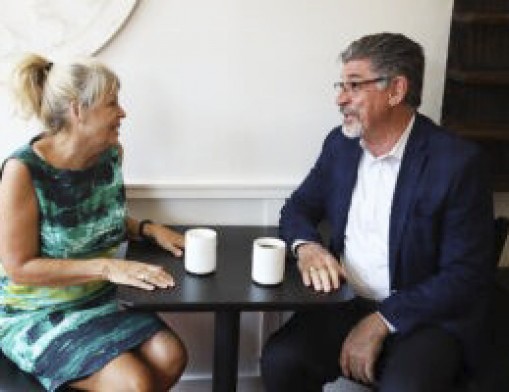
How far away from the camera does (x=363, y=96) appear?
5.36 ft

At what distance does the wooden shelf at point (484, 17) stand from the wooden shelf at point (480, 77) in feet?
0.45

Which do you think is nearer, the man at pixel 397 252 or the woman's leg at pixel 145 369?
the woman's leg at pixel 145 369

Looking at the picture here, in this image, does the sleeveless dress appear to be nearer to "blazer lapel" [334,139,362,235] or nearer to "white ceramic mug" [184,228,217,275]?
"white ceramic mug" [184,228,217,275]

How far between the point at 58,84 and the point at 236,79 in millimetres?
536

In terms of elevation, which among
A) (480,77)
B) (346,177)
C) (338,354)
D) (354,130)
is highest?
(480,77)

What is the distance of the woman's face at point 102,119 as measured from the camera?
1.52m

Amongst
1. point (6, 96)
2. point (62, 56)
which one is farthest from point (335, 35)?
point (6, 96)

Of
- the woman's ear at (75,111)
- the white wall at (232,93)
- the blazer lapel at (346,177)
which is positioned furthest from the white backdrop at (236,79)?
the woman's ear at (75,111)

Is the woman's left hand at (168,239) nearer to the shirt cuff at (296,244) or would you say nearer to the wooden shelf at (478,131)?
→ the shirt cuff at (296,244)

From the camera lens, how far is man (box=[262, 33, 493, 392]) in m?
1.56

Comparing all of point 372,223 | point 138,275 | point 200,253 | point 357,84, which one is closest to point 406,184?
point 372,223

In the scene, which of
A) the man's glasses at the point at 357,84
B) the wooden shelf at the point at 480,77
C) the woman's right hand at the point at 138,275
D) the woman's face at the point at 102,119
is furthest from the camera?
the wooden shelf at the point at 480,77

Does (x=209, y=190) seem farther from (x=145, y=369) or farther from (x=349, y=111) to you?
(x=145, y=369)

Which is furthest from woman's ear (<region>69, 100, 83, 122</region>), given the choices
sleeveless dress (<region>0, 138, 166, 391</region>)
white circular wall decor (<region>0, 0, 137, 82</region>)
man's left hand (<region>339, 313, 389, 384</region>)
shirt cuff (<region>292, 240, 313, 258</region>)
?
man's left hand (<region>339, 313, 389, 384</region>)
